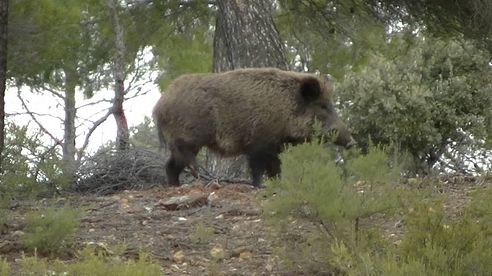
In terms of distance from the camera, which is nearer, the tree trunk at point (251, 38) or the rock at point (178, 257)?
the rock at point (178, 257)

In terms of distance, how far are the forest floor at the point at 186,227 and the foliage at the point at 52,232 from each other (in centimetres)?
9

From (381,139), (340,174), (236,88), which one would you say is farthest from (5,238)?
(381,139)

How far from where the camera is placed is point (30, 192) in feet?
27.5

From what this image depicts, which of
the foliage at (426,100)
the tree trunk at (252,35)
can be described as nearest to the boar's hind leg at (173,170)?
the tree trunk at (252,35)

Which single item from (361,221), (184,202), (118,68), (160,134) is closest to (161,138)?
(160,134)

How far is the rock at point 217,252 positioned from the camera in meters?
6.76

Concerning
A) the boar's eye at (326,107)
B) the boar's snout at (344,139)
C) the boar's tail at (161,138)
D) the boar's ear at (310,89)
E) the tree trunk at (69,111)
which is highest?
the tree trunk at (69,111)

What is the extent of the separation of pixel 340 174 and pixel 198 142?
4.26m

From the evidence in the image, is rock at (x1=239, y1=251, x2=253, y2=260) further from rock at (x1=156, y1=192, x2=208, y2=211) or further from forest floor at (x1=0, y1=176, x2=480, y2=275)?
rock at (x1=156, y1=192, x2=208, y2=211)

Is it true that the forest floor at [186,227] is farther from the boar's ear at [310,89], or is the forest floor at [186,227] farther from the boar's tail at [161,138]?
the boar's ear at [310,89]

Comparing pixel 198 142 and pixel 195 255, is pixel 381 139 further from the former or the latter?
pixel 195 255

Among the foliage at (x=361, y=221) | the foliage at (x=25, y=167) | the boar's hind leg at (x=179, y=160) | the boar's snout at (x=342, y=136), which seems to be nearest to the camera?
the foliage at (x=361, y=221)

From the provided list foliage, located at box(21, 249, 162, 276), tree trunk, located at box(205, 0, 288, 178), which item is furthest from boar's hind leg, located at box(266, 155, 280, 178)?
foliage, located at box(21, 249, 162, 276)

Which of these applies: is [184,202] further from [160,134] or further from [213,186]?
[160,134]
